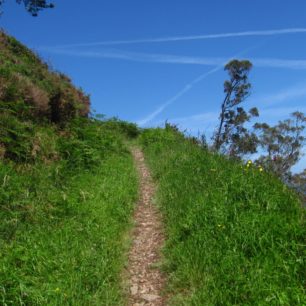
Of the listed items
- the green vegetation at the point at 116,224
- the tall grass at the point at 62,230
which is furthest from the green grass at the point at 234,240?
the tall grass at the point at 62,230

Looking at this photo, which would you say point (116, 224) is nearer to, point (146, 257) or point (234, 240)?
point (146, 257)

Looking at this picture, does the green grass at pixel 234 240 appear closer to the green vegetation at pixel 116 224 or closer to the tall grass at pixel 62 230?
the green vegetation at pixel 116 224

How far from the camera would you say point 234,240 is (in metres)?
6.06

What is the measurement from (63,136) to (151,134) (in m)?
8.48

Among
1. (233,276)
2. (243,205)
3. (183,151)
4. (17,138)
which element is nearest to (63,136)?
(17,138)

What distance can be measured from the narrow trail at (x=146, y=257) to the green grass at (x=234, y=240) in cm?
25

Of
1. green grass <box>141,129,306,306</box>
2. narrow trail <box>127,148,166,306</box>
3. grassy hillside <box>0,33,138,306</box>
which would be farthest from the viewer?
narrow trail <box>127,148,166,306</box>

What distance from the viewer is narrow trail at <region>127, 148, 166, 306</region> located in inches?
234

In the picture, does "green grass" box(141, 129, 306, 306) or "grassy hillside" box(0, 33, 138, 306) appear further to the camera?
"grassy hillside" box(0, 33, 138, 306)

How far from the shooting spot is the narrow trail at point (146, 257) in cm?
594

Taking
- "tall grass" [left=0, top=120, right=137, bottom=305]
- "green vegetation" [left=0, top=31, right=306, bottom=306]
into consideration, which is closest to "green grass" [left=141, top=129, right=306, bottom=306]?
"green vegetation" [left=0, top=31, right=306, bottom=306]

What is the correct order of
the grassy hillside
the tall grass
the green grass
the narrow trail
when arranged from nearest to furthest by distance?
the green grass < the tall grass < the grassy hillside < the narrow trail

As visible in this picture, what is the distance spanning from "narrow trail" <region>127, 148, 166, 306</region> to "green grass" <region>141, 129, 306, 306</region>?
0.83 ft

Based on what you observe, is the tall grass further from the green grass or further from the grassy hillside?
the green grass
